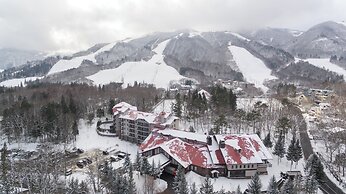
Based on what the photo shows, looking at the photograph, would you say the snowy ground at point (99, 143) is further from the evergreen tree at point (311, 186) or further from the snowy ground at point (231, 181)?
the evergreen tree at point (311, 186)

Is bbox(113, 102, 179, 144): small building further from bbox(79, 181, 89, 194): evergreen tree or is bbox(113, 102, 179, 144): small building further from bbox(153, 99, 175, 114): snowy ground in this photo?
bbox(79, 181, 89, 194): evergreen tree

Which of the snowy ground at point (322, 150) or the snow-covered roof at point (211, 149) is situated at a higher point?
the snow-covered roof at point (211, 149)

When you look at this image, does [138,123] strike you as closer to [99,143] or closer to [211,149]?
[99,143]

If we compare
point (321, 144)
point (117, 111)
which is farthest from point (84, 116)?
point (321, 144)

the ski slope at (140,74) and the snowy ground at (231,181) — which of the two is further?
the ski slope at (140,74)

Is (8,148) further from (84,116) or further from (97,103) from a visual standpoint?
(97,103)

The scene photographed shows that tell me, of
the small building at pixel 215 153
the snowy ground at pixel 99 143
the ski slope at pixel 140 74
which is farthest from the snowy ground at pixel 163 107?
the ski slope at pixel 140 74

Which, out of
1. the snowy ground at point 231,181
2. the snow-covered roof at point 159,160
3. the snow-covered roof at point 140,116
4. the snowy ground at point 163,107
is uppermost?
the snow-covered roof at point 140,116

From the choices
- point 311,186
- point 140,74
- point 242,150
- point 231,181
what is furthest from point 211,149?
point 140,74

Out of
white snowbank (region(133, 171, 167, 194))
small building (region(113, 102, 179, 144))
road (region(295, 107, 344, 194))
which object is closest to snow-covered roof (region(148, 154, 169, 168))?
white snowbank (region(133, 171, 167, 194))
